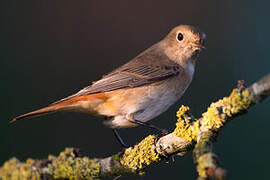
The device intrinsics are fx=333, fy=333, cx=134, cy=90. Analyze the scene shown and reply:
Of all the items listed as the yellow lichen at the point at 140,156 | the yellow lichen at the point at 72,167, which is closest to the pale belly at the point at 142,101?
the yellow lichen at the point at 140,156

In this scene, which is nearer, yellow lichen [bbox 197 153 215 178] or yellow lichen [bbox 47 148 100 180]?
yellow lichen [bbox 197 153 215 178]

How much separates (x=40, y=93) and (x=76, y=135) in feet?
2.82

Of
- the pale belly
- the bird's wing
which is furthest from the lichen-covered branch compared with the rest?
the bird's wing

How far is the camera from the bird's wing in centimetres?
363

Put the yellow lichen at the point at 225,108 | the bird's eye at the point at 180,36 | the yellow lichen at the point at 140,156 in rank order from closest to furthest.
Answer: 1. the yellow lichen at the point at 225,108
2. the yellow lichen at the point at 140,156
3. the bird's eye at the point at 180,36

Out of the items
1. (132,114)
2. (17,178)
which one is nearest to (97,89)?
(132,114)

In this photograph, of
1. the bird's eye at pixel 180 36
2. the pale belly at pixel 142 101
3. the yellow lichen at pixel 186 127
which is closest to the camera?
the yellow lichen at pixel 186 127

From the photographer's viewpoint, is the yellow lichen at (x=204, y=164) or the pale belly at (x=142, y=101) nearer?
the yellow lichen at (x=204, y=164)

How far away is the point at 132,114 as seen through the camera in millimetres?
3535

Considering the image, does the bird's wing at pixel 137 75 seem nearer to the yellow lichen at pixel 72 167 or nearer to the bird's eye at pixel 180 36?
the bird's eye at pixel 180 36

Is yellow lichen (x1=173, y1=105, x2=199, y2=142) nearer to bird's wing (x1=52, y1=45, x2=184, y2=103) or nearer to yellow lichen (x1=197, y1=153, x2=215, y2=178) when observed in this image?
yellow lichen (x1=197, y1=153, x2=215, y2=178)

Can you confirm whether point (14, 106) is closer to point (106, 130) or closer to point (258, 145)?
point (106, 130)

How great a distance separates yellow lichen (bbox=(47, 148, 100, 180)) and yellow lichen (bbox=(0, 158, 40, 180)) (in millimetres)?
116

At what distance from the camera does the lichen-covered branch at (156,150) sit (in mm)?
1751
